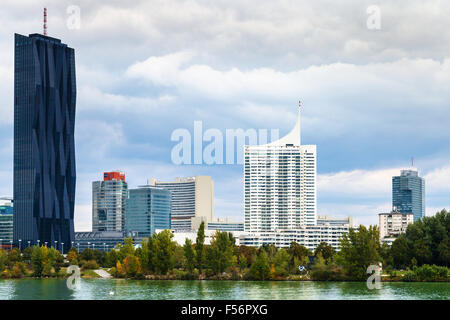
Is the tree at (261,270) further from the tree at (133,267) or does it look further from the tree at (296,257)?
the tree at (133,267)

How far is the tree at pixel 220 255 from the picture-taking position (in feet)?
491

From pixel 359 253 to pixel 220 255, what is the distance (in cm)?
2712

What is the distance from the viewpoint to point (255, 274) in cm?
14588

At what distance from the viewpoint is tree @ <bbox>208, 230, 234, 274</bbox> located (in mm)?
149625

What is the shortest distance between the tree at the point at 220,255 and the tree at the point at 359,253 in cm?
2232

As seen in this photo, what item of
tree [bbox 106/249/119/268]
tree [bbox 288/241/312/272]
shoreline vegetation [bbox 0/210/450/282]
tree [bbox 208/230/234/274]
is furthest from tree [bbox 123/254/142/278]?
tree [bbox 288/241/312/272]

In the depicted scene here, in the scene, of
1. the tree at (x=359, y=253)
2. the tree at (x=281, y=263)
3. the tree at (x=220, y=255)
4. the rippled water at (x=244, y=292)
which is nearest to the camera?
the rippled water at (x=244, y=292)

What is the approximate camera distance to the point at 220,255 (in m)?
150

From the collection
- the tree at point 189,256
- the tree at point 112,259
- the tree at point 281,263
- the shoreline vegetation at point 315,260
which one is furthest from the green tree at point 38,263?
the tree at point 281,263

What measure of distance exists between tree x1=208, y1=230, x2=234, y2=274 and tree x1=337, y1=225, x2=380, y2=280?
2232 centimetres
